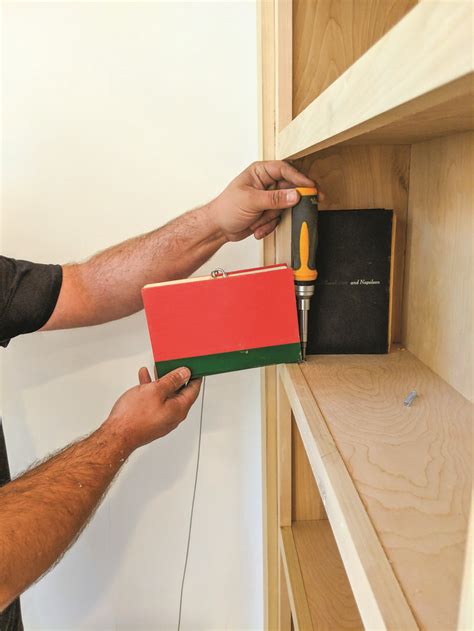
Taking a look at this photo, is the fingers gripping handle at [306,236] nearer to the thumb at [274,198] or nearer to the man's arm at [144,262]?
the thumb at [274,198]

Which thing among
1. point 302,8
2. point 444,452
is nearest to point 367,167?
point 302,8

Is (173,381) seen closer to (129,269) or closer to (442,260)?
(129,269)

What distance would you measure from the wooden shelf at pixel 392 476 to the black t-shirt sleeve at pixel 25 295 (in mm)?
474

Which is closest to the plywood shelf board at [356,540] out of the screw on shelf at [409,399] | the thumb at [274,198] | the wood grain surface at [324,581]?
the screw on shelf at [409,399]

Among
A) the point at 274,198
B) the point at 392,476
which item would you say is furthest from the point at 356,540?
the point at 274,198

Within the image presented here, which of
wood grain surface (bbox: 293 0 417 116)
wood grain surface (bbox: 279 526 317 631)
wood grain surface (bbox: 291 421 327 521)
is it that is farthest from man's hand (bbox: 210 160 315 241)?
wood grain surface (bbox: 279 526 317 631)

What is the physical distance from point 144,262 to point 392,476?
2.03 feet

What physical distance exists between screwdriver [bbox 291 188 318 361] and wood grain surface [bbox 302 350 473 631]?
12 centimetres

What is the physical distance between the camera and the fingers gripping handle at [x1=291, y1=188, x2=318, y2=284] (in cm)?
75

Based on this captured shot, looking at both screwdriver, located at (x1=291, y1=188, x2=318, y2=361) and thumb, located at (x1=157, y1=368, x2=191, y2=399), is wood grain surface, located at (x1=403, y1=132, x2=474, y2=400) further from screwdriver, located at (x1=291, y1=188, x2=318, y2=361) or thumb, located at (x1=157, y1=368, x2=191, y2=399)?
thumb, located at (x1=157, y1=368, x2=191, y2=399)

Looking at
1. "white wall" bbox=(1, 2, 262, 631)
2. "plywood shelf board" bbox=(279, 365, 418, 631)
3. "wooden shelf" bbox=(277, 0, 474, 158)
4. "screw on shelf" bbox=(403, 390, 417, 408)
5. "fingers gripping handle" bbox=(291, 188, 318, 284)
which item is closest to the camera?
"wooden shelf" bbox=(277, 0, 474, 158)

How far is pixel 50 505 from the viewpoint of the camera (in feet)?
2.37

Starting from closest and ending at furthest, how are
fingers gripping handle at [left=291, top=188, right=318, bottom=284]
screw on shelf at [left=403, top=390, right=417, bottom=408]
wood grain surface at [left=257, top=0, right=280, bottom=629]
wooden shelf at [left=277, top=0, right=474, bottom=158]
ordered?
wooden shelf at [left=277, top=0, right=474, bottom=158], screw on shelf at [left=403, top=390, right=417, bottom=408], fingers gripping handle at [left=291, top=188, right=318, bottom=284], wood grain surface at [left=257, top=0, right=280, bottom=629]

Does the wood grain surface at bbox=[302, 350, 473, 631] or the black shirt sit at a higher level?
the black shirt
